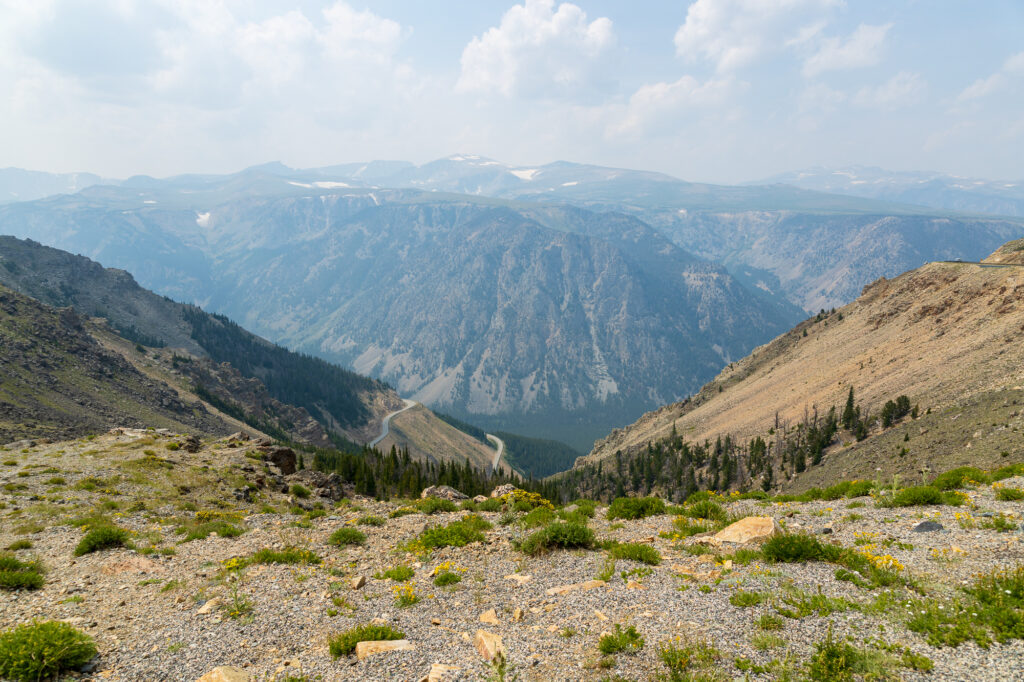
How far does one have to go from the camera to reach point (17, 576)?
1627cm

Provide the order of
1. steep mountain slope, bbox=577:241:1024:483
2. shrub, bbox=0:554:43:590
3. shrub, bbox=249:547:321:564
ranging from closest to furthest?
shrub, bbox=0:554:43:590 → shrub, bbox=249:547:321:564 → steep mountain slope, bbox=577:241:1024:483

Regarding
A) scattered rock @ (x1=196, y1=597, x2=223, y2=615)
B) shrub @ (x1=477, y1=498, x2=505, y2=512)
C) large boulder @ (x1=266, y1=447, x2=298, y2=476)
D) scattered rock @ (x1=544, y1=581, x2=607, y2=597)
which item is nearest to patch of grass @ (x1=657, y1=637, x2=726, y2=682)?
scattered rock @ (x1=544, y1=581, x2=607, y2=597)

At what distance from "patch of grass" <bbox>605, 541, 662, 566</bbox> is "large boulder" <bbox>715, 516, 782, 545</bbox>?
3.01m

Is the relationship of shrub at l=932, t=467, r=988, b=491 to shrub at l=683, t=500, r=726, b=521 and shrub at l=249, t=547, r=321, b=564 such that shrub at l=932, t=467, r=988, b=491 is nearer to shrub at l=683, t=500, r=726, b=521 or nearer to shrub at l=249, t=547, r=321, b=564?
shrub at l=683, t=500, r=726, b=521

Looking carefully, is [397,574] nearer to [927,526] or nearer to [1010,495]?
[927,526]

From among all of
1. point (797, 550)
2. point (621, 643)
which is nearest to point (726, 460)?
point (797, 550)

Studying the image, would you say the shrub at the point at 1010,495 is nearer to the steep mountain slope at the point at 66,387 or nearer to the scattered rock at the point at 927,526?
the scattered rock at the point at 927,526

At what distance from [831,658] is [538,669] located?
5963mm

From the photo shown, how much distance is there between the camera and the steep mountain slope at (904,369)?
61.8m

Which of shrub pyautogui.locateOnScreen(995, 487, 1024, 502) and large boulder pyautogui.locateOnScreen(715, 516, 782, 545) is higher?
shrub pyautogui.locateOnScreen(995, 487, 1024, 502)

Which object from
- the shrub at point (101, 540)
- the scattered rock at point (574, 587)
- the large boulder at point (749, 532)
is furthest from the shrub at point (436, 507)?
the large boulder at point (749, 532)

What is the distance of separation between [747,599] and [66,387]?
111 m

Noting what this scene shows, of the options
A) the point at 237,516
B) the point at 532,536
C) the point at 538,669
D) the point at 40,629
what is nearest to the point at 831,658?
the point at 538,669

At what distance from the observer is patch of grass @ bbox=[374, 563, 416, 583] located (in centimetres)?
1720
